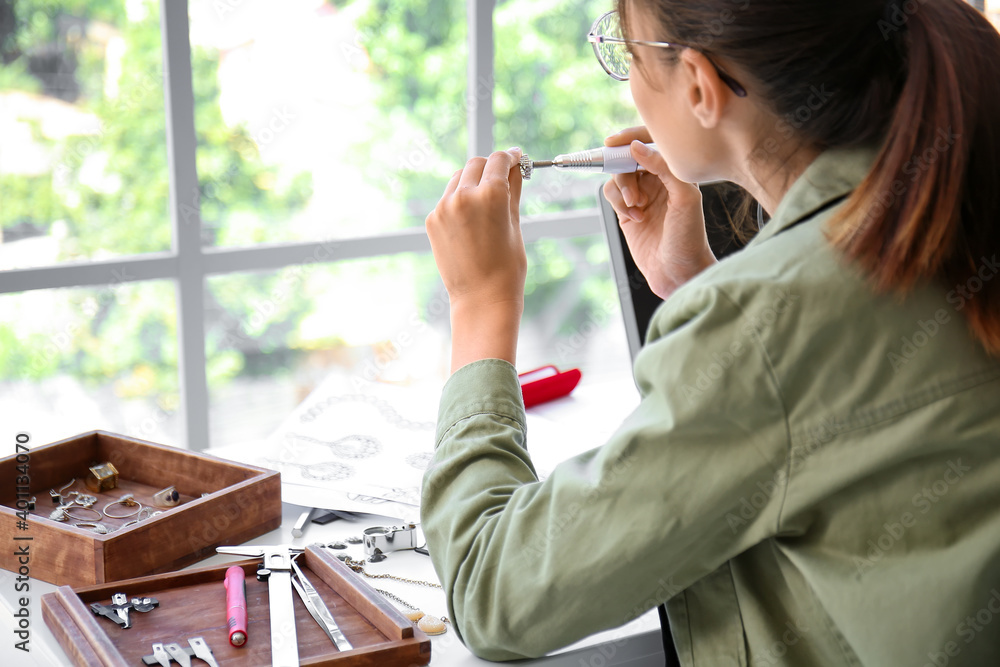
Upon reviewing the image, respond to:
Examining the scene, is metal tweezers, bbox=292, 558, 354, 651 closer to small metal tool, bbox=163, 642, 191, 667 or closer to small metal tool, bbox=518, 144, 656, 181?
small metal tool, bbox=163, 642, 191, 667

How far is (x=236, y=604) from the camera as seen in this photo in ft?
2.72

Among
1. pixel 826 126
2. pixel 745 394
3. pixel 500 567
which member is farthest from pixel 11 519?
pixel 826 126

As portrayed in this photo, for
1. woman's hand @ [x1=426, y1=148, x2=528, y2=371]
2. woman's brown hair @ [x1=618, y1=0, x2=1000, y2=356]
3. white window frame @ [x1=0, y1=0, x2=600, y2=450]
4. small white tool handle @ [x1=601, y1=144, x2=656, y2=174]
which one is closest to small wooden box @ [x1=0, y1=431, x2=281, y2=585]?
woman's hand @ [x1=426, y1=148, x2=528, y2=371]

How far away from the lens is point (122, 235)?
2609mm

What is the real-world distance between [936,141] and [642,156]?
1.75ft

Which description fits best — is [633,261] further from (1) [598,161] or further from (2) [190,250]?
(2) [190,250]

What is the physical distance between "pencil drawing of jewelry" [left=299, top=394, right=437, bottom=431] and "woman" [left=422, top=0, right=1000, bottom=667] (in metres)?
0.62

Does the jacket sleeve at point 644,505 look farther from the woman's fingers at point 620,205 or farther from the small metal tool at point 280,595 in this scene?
the woman's fingers at point 620,205

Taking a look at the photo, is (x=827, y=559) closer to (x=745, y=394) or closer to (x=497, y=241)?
(x=745, y=394)

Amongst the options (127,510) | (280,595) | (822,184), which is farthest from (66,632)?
(822,184)

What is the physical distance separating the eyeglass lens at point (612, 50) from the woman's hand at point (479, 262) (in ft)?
0.58

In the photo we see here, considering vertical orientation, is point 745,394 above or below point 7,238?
above

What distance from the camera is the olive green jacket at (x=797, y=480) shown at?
0.61 metres

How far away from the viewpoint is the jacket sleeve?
24.3 inches
